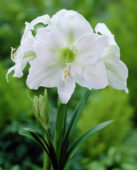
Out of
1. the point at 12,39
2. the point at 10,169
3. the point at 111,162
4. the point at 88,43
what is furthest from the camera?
the point at 12,39

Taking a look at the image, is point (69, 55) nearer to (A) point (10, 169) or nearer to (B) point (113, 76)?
(B) point (113, 76)

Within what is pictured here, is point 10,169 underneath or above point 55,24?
underneath

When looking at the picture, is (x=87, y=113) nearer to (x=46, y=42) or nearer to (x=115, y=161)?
(x=115, y=161)

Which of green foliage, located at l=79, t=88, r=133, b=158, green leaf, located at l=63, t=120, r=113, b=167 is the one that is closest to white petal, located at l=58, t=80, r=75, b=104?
green leaf, located at l=63, t=120, r=113, b=167

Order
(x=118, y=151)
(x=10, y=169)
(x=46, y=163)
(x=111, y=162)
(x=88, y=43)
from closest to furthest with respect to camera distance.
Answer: (x=88, y=43)
(x=46, y=163)
(x=10, y=169)
(x=111, y=162)
(x=118, y=151)

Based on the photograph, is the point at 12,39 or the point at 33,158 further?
the point at 12,39

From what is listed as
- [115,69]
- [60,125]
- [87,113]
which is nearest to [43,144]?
[60,125]

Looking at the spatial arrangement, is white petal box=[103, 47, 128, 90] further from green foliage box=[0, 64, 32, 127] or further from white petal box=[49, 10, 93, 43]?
green foliage box=[0, 64, 32, 127]

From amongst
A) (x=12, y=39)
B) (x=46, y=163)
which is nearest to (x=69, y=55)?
(x=46, y=163)
